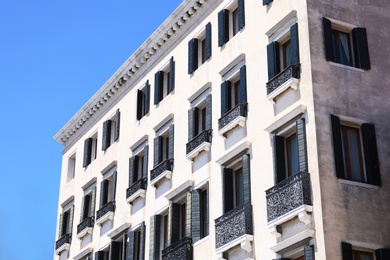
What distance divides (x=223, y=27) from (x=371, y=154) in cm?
893

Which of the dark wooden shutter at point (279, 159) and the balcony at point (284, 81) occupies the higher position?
the balcony at point (284, 81)

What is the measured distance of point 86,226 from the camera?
3719cm

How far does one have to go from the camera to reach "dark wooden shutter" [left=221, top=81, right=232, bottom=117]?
2875 cm

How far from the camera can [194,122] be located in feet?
101

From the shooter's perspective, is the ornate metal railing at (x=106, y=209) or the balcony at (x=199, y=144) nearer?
the balcony at (x=199, y=144)

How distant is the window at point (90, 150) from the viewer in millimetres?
40000

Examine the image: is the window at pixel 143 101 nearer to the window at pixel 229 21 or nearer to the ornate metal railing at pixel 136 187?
the ornate metal railing at pixel 136 187

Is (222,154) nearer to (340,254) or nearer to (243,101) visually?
(243,101)

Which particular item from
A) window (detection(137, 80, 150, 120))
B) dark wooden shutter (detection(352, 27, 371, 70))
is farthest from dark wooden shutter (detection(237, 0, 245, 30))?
window (detection(137, 80, 150, 120))

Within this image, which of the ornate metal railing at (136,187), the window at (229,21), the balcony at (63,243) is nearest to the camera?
the window at (229,21)

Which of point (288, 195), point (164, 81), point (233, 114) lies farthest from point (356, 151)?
point (164, 81)

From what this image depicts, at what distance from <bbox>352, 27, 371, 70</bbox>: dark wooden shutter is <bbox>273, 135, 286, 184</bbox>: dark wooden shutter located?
3583 mm

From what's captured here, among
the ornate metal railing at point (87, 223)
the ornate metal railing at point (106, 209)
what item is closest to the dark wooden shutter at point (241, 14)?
the ornate metal railing at point (106, 209)

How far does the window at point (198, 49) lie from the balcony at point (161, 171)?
12.5 ft
